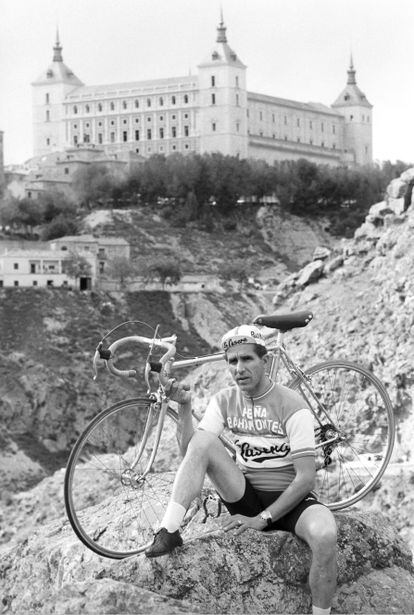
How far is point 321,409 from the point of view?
896 cm

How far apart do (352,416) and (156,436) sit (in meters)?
2.47

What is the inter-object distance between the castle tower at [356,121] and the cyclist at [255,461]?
123 m

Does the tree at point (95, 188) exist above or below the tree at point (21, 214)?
above

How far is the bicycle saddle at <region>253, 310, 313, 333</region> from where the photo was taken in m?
8.49

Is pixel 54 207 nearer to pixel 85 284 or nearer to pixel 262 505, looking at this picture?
pixel 85 284

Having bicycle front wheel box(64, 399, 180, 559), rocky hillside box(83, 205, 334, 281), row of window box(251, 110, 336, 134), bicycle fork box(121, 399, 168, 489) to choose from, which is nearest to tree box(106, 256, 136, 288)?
rocky hillside box(83, 205, 334, 281)

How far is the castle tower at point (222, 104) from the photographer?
12069 centimetres

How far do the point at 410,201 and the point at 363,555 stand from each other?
13395 mm

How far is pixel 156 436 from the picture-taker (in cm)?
820

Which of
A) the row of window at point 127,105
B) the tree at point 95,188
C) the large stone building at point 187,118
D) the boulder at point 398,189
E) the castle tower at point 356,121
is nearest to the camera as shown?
the boulder at point 398,189

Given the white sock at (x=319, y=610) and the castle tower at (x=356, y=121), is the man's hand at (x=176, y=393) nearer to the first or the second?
the white sock at (x=319, y=610)

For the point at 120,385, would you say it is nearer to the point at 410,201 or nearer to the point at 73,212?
the point at 73,212

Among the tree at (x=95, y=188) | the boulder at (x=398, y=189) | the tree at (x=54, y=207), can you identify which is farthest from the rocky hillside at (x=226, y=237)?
→ the boulder at (x=398, y=189)

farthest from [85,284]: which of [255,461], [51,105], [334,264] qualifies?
[255,461]
